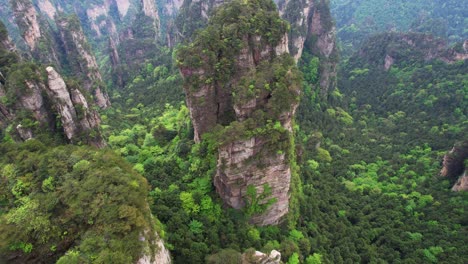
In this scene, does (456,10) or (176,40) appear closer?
(176,40)

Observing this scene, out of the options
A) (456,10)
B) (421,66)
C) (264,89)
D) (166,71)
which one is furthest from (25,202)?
(456,10)

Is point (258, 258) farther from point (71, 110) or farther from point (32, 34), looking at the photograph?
point (32, 34)

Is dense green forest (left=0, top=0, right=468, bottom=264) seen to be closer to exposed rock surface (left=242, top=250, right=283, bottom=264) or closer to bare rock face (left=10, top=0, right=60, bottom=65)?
exposed rock surface (left=242, top=250, right=283, bottom=264)

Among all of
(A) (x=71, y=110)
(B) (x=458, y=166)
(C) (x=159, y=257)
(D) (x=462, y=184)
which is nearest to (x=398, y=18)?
(B) (x=458, y=166)

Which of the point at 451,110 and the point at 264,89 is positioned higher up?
the point at 264,89

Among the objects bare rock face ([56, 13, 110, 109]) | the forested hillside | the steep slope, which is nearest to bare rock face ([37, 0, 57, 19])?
bare rock face ([56, 13, 110, 109])

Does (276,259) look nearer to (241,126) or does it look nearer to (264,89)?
(241,126)
